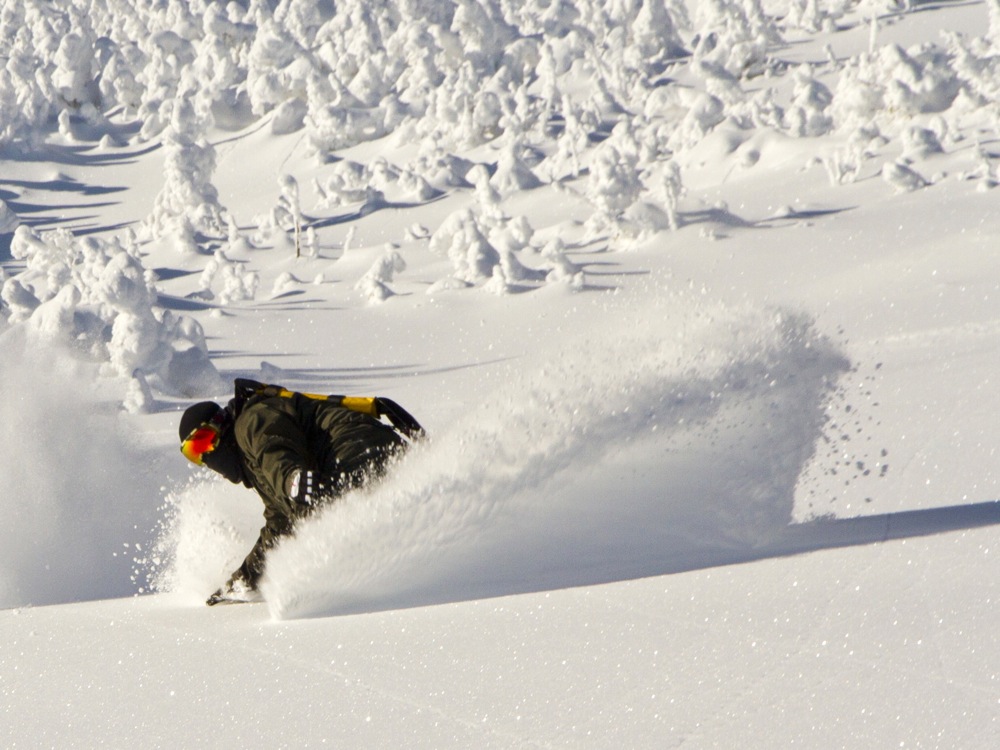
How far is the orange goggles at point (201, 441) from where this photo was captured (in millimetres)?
3887

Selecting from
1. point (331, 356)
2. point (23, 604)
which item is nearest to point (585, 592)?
point (23, 604)

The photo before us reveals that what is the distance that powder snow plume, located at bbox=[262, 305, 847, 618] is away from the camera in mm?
3438

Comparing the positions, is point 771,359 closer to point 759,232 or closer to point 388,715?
point 388,715

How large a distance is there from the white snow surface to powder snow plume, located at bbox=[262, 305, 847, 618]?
1cm

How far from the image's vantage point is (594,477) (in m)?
3.69

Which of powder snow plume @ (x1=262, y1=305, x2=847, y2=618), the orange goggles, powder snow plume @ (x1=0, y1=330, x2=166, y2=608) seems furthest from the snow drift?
powder snow plume @ (x1=0, y1=330, x2=166, y2=608)

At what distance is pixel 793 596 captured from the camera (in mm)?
2771

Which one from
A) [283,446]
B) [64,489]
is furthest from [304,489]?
[64,489]

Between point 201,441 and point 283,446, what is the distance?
367 millimetres

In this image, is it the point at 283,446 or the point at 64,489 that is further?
the point at 64,489

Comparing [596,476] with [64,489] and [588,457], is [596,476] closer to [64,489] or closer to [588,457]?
[588,457]

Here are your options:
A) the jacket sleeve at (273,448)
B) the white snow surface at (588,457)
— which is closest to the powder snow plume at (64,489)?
the white snow surface at (588,457)

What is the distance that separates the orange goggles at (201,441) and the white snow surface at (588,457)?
0.51 metres

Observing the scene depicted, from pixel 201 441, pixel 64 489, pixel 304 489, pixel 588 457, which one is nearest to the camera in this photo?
pixel 304 489
